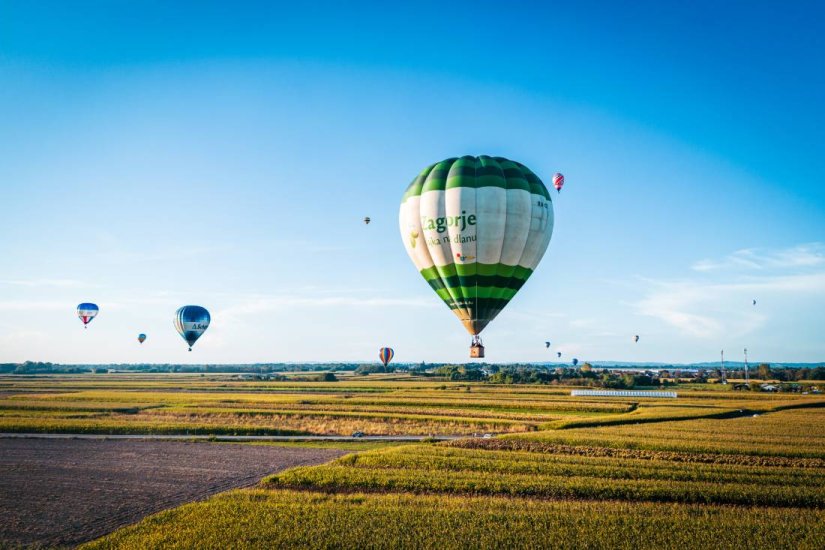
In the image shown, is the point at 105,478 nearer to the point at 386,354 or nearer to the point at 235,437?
the point at 235,437

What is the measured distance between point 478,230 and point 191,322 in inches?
2429

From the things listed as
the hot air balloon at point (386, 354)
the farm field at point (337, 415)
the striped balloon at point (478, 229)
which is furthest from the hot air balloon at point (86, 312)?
the striped balloon at point (478, 229)

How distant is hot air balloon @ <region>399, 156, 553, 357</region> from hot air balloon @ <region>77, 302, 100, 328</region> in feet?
265

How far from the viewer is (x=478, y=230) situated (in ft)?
120

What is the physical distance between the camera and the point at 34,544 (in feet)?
63.9

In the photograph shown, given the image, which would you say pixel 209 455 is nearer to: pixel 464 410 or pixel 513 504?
pixel 513 504

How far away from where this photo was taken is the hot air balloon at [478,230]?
36.8 m

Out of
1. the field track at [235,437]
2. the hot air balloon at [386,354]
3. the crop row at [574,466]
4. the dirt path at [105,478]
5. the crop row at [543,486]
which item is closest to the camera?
the dirt path at [105,478]

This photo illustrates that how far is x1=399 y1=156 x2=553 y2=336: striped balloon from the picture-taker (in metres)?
36.8

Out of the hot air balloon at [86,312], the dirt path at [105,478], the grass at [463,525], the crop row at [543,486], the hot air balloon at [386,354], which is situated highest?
the hot air balloon at [86,312]

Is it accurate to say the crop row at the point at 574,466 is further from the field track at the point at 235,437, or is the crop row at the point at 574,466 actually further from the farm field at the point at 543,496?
the field track at the point at 235,437

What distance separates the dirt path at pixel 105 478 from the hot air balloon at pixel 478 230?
13579 mm

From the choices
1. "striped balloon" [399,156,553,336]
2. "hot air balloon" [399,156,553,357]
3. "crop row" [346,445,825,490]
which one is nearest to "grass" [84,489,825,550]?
"crop row" [346,445,825,490]

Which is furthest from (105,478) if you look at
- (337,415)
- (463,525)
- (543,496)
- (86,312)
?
(86,312)
